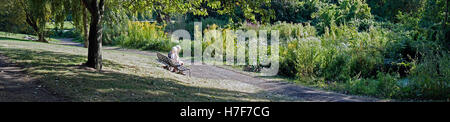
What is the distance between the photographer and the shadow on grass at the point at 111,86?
22.3 feet

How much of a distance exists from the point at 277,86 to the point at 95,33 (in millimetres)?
4743

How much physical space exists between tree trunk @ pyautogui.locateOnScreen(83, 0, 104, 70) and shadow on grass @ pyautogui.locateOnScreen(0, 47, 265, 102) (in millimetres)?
321

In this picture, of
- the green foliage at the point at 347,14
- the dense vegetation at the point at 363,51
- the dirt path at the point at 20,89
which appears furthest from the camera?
the green foliage at the point at 347,14

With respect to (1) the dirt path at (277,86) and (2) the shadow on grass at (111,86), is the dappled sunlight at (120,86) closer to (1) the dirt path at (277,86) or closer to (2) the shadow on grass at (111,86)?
(2) the shadow on grass at (111,86)

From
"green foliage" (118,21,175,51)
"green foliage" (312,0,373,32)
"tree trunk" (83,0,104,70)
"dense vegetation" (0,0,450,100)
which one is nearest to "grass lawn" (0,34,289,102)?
"tree trunk" (83,0,104,70)

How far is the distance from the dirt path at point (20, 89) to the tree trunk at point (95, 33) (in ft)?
5.08

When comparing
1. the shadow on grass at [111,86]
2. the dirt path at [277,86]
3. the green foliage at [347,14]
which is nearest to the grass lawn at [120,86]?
the shadow on grass at [111,86]

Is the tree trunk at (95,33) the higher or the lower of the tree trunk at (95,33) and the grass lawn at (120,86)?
the higher

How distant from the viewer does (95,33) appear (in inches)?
365

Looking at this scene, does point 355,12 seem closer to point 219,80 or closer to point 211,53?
point 211,53

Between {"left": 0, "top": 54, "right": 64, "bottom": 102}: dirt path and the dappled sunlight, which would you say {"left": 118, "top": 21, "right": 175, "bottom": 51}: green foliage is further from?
{"left": 0, "top": 54, "right": 64, "bottom": 102}: dirt path

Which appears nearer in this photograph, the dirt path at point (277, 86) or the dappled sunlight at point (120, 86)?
the dappled sunlight at point (120, 86)

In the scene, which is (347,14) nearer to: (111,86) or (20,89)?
(111,86)
